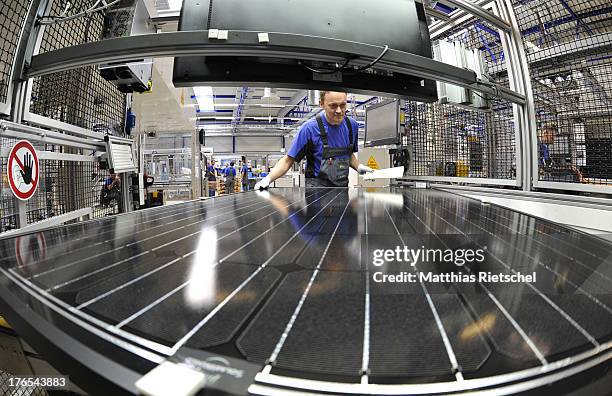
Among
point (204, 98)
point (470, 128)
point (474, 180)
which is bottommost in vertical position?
point (474, 180)

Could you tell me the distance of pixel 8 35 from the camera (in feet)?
4.74

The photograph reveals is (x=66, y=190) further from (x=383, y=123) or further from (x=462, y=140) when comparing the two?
(x=462, y=140)

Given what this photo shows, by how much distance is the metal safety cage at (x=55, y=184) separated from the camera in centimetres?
123

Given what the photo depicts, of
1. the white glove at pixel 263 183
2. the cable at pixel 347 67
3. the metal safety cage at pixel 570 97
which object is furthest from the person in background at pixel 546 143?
the white glove at pixel 263 183

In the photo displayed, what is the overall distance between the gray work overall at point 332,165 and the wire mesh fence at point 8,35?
1867 millimetres

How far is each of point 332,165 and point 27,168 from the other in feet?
6.61

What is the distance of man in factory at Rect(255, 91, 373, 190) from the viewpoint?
2.40m

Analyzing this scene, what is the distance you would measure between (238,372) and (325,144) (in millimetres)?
2328

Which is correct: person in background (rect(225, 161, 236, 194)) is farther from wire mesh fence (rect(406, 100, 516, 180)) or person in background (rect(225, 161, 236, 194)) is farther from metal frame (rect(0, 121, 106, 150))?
metal frame (rect(0, 121, 106, 150))

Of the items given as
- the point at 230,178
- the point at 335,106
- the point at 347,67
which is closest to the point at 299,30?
the point at 347,67

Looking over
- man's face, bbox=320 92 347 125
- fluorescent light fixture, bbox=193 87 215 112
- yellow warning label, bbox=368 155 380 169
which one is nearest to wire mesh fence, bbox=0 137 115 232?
man's face, bbox=320 92 347 125

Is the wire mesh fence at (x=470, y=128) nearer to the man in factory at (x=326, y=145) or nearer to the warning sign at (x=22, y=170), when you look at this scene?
the man in factory at (x=326, y=145)

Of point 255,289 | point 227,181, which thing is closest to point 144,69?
point 255,289

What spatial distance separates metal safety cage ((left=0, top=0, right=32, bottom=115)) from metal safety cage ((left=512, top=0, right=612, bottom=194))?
2.94 metres
